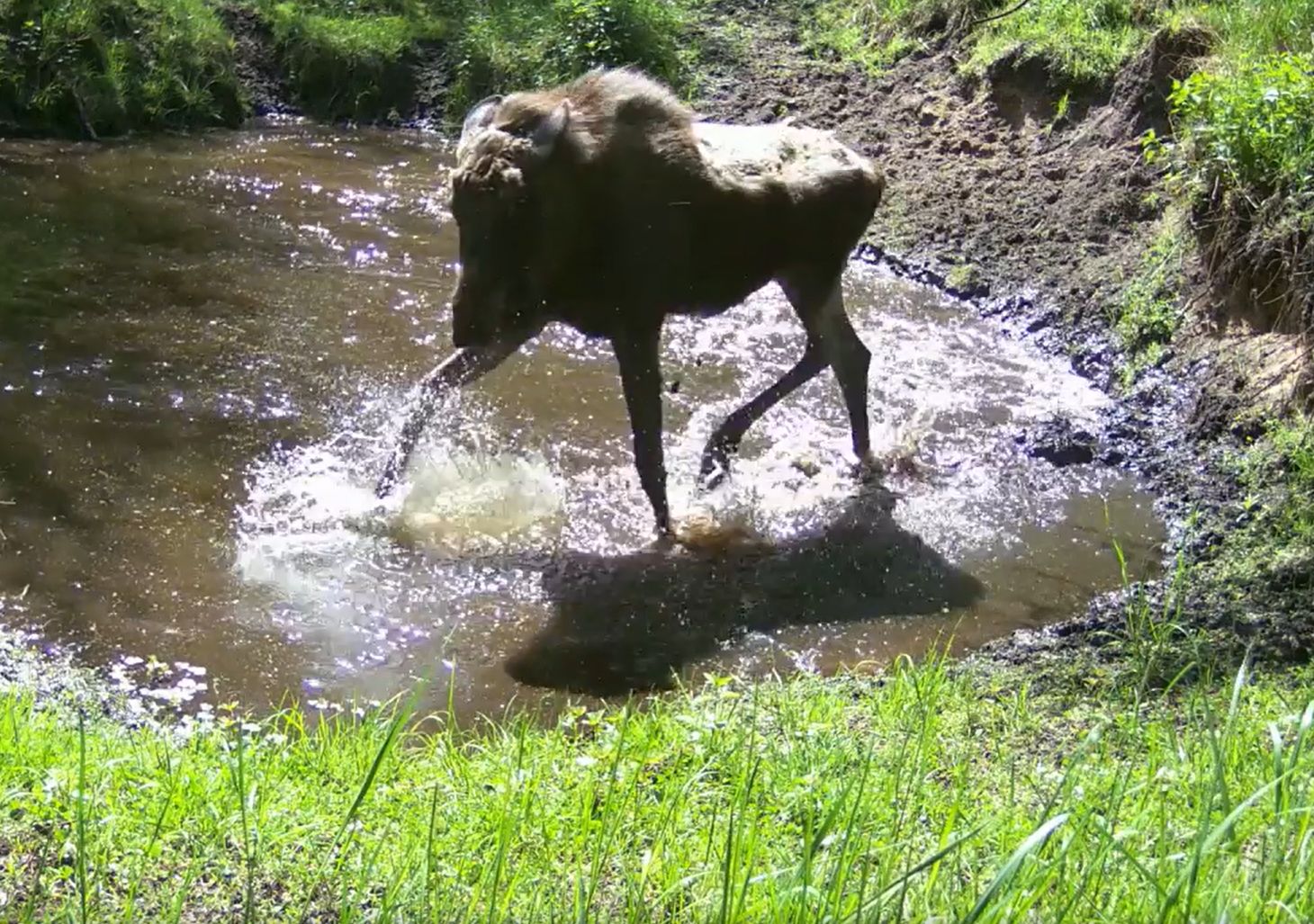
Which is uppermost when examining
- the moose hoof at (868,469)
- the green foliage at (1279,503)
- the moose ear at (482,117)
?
the moose ear at (482,117)

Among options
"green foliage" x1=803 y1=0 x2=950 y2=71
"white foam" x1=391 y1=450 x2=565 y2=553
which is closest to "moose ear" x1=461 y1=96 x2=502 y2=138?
"white foam" x1=391 y1=450 x2=565 y2=553

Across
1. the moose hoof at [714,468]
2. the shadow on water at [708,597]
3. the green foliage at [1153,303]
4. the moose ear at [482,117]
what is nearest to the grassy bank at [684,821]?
the shadow on water at [708,597]

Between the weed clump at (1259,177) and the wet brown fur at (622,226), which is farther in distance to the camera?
the weed clump at (1259,177)

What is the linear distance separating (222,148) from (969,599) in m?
8.38

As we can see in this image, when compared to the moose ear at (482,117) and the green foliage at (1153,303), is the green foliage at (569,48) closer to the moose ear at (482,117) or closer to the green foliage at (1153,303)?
the green foliage at (1153,303)

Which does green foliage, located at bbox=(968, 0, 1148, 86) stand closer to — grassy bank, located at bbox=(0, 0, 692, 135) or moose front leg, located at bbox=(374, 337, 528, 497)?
grassy bank, located at bbox=(0, 0, 692, 135)

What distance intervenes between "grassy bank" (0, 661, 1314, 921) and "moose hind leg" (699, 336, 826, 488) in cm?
279

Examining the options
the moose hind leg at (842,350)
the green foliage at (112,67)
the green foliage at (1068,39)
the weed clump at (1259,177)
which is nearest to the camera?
the weed clump at (1259,177)

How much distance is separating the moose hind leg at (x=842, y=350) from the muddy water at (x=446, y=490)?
22cm

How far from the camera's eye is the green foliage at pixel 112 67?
11773 millimetres

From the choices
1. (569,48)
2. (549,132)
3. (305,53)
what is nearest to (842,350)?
(549,132)

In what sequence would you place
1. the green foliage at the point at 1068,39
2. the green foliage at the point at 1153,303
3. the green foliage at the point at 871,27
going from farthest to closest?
the green foliage at the point at 871,27 → the green foliage at the point at 1068,39 → the green foliage at the point at 1153,303

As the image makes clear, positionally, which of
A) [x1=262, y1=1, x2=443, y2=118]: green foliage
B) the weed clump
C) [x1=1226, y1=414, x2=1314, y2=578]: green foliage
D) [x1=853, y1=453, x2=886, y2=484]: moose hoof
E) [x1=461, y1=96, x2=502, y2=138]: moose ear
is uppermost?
[x1=461, y1=96, x2=502, y2=138]: moose ear

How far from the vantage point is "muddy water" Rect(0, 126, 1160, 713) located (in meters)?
5.62
